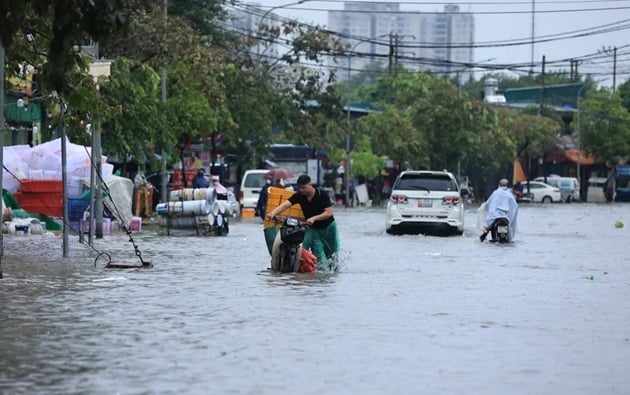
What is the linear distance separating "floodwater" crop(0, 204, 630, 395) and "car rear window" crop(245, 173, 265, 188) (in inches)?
1152

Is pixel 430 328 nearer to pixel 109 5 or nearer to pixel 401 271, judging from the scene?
pixel 109 5

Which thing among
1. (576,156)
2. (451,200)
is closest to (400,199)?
(451,200)

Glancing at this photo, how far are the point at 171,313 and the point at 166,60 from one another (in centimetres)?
3225

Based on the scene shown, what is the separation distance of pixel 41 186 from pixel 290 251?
601 inches

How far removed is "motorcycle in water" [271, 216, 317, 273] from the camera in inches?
842

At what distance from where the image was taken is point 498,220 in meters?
33.7

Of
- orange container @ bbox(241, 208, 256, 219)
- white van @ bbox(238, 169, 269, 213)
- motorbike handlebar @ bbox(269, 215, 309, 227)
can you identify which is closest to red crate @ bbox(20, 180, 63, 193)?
motorbike handlebar @ bbox(269, 215, 309, 227)

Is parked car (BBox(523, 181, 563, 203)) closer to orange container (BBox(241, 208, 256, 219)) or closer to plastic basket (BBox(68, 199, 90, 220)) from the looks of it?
orange container (BBox(241, 208, 256, 219))

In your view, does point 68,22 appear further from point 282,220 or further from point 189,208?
point 189,208

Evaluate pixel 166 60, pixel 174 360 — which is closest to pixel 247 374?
pixel 174 360

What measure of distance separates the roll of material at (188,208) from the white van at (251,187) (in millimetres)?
19351

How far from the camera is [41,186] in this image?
35.5 metres

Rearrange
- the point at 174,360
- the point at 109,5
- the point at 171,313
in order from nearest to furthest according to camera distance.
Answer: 1. the point at 109,5
2. the point at 174,360
3. the point at 171,313

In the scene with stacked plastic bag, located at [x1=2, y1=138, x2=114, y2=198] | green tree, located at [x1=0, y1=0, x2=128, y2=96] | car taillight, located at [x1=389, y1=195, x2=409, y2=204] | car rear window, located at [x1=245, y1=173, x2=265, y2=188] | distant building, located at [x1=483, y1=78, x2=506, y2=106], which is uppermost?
distant building, located at [x1=483, y1=78, x2=506, y2=106]
